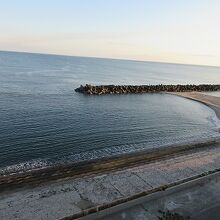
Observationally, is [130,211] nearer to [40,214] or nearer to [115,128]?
[40,214]

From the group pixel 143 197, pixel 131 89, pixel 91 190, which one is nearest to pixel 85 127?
pixel 91 190

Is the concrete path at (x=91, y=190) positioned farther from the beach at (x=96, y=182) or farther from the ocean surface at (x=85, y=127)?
the ocean surface at (x=85, y=127)

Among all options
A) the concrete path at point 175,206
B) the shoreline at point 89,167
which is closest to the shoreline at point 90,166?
the shoreline at point 89,167

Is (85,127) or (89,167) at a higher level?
(89,167)

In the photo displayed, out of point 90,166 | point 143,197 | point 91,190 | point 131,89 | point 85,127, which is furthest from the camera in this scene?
point 131,89

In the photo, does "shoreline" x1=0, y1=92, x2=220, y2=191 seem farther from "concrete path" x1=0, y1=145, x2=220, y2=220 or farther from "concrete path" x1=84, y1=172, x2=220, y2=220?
"concrete path" x1=84, y1=172, x2=220, y2=220

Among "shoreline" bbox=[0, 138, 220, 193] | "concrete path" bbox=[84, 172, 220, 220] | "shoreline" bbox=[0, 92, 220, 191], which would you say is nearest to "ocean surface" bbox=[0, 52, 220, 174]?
"shoreline" bbox=[0, 92, 220, 191]

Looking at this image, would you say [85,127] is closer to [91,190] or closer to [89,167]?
[89,167]

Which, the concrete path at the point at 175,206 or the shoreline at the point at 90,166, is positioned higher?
the concrete path at the point at 175,206
